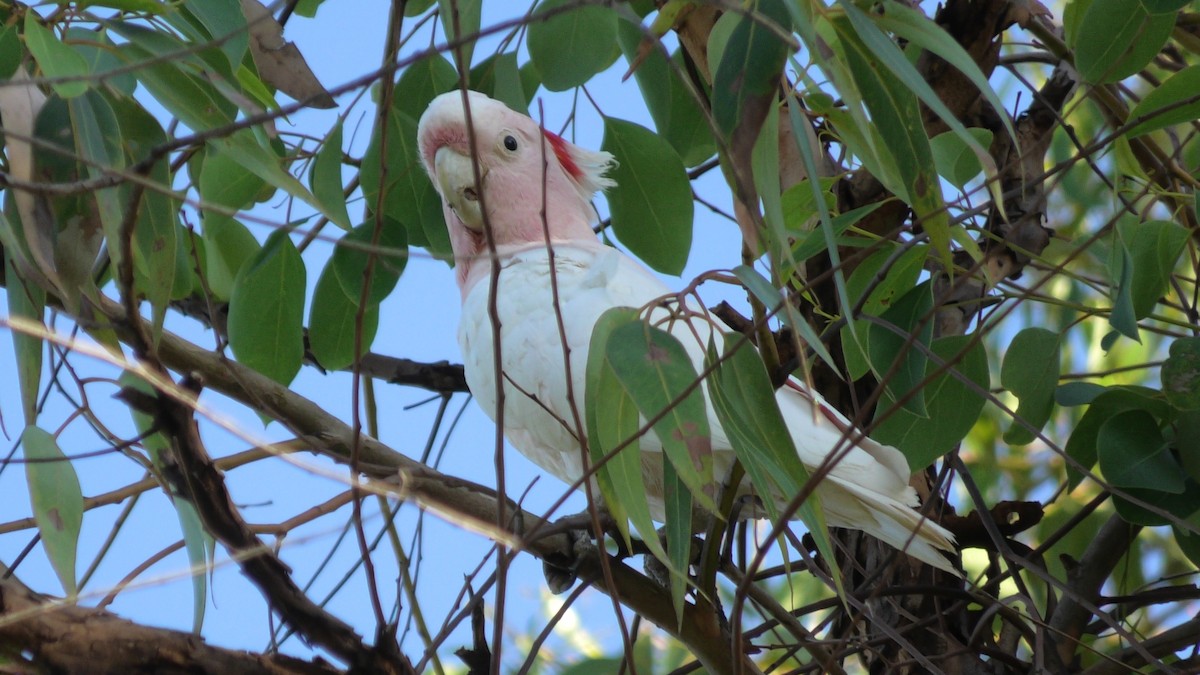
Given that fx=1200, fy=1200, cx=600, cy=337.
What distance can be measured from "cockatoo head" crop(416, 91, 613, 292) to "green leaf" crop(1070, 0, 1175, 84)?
0.70 meters

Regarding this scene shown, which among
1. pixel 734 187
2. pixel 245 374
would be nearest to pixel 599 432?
pixel 734 187

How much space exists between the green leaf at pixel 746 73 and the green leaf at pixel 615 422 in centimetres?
18

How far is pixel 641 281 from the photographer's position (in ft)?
5.27

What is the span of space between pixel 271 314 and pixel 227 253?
228 millimetres

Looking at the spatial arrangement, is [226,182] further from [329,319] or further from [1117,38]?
[1117,38]

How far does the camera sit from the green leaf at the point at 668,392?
0.85 m

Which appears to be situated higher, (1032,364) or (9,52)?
(1032,364)

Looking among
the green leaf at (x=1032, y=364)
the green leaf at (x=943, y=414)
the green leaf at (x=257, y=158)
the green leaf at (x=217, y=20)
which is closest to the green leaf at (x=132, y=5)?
the green leaf at (x=217, y=20)

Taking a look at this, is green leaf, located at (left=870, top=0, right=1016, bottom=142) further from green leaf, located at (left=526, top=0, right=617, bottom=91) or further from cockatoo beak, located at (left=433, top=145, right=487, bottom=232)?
cockatoo beak, located at (left=433, top=145, right=487, bottom=232)

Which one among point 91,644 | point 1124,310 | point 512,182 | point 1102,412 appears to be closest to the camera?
point 91,644

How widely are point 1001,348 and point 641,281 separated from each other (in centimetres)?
109

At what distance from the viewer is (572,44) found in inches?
46.8

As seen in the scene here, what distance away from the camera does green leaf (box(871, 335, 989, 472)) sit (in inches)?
48.0

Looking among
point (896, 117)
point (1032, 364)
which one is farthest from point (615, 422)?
point (1032, 364)
